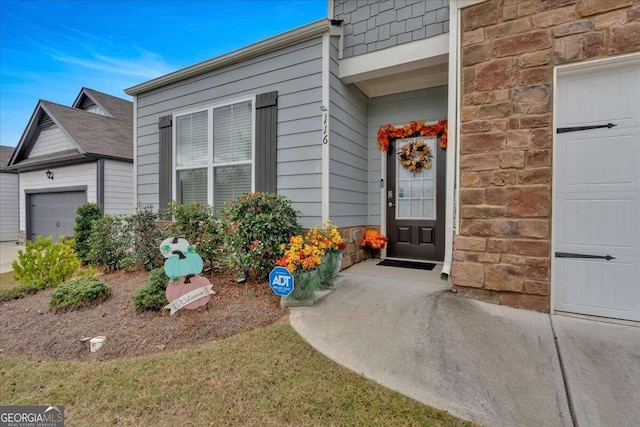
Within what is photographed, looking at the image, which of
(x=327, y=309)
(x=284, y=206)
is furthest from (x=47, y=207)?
(x=327, y=309)

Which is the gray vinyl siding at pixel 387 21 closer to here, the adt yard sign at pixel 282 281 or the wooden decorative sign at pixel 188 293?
the adt yard sign at pixel 282 281

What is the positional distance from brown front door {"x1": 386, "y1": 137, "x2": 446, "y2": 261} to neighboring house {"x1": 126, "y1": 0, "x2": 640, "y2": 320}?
22 mm

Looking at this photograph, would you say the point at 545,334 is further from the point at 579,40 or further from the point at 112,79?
the point at 112,79

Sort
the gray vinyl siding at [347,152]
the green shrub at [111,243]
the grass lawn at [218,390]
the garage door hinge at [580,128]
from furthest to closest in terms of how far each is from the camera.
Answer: the green shrub at [111,243], the gray vinyl siding at [347,152], the garage door hinge at [580,128], the grass lawn at [218,390]

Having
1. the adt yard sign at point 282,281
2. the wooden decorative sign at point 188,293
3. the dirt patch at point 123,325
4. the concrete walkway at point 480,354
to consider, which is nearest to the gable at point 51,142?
the dirt patch at point 123,325

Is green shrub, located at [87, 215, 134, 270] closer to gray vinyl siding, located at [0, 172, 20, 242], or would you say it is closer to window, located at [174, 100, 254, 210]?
window, located at [174, 100, 254, 210]

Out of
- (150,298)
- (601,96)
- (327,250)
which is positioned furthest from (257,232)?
(601,96)

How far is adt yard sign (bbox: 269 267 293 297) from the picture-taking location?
9.14 feet

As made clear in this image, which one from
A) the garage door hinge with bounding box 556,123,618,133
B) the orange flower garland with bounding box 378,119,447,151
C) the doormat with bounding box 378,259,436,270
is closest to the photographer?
the garage door hinge with bounding box 556,123,618,133

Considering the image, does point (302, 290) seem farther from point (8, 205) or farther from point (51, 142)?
point (8, 205)

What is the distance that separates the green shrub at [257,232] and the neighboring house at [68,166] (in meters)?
6.23

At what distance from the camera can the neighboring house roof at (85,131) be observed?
7.97m

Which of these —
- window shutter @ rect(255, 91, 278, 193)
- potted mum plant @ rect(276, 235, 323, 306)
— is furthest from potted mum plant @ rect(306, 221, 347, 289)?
window shutter @ rect(255, 91, 278, 193)

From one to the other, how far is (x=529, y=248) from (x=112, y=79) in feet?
46.0
